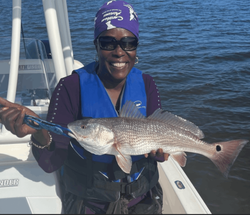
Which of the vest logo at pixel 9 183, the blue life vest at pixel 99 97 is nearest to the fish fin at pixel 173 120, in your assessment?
the blue life vest at pixel 99 97

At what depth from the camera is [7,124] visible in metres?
2.36

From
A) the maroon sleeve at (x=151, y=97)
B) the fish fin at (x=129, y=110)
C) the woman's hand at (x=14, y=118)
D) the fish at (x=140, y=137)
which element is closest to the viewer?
the woman's hand at (x=14, y=118)

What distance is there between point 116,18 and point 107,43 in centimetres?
27

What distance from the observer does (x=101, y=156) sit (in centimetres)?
284

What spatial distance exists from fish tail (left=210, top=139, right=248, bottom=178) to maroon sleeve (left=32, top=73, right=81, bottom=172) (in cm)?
153

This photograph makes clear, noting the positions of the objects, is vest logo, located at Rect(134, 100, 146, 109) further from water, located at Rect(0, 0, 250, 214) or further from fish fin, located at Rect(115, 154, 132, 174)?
water, located at Rect(0, 0, 250, 214)

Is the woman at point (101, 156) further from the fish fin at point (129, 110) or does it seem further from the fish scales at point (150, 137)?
the fish fin at point (129, 110)

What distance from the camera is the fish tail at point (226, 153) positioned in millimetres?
2748

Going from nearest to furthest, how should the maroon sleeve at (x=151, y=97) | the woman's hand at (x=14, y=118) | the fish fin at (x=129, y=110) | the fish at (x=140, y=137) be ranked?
the woman's hand at (x=14, y=118) < the fish at (x=140, y=137) < the fish fin at (x=129, y=110) < the maroon sleeve at (x=151, y=97)

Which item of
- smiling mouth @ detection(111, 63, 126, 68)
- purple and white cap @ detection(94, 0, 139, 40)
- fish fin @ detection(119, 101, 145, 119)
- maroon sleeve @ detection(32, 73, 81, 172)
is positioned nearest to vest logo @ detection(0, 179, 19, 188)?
maroon sleeve @ detection(32, 73, 81, 172)

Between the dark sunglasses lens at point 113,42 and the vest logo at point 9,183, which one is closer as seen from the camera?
the dark sunglasses lens at point 113,42

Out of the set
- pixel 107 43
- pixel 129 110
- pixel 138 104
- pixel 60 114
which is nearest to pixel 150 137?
pixel 129 110

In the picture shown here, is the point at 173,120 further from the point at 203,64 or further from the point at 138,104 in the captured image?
the point at 203,64

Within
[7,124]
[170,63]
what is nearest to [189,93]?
[170,63]
